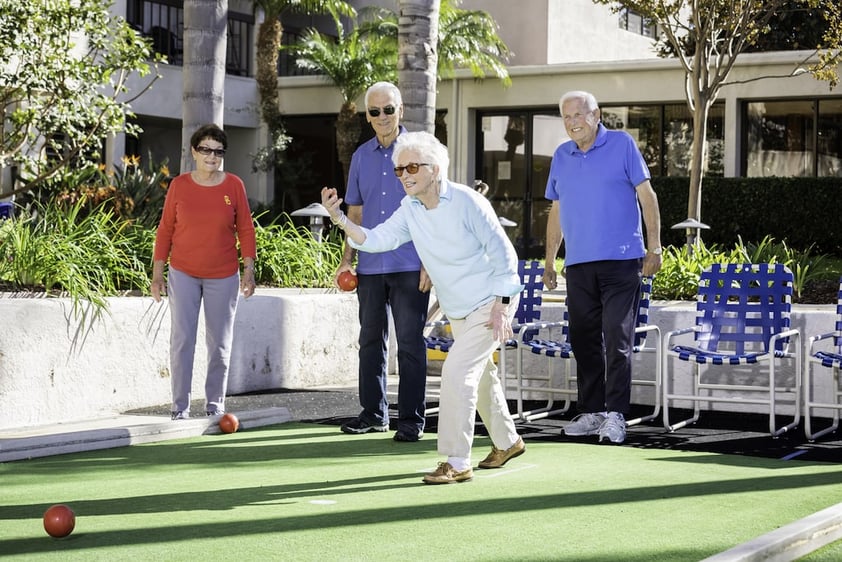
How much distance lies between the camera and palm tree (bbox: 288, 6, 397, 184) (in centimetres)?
2842

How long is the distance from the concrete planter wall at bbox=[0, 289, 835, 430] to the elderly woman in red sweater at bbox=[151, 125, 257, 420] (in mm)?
945

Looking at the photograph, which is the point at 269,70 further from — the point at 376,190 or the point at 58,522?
the point at 58,522

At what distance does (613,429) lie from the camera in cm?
788

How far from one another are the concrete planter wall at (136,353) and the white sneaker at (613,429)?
351 cm

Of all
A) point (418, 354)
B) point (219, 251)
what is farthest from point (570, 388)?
point (219, 251)

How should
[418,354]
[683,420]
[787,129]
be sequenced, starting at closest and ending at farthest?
[418,354] < [683,420] < [787,129]

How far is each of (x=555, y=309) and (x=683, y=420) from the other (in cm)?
174

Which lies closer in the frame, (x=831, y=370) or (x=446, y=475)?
(x=446, y=475)

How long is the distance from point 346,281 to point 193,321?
120 cm

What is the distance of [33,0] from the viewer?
13922 millimetres

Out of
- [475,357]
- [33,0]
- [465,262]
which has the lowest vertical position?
[475,357]

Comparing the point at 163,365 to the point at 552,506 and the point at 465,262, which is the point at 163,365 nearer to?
the point at 465,262

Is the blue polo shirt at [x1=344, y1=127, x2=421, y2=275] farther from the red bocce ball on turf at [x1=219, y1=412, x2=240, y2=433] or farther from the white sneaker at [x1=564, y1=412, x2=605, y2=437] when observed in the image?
the white sneaker at [x1=564, y1=412, x2=605, y2=437]

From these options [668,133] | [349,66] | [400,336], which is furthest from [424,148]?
[349,66]
